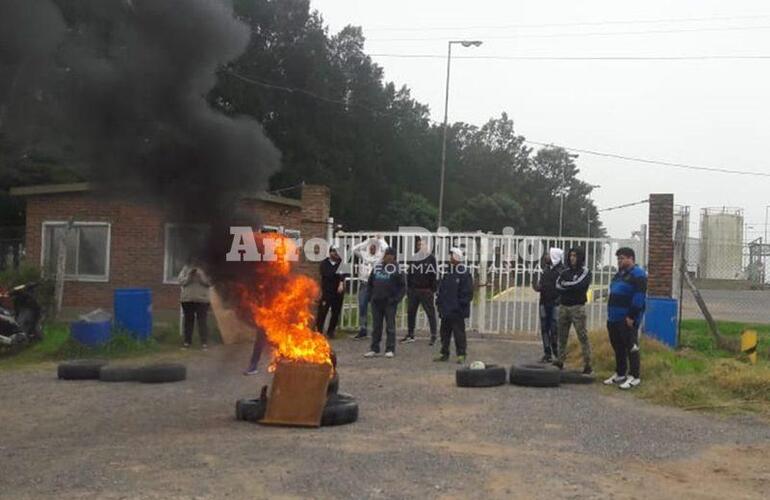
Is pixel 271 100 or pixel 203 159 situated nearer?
pixel 203 159

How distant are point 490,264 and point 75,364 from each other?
759cm

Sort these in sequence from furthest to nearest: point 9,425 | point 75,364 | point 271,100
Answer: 1. point 271,100
2. point 75,364
3. point 9,425

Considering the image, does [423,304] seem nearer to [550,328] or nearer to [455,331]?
[455,331]

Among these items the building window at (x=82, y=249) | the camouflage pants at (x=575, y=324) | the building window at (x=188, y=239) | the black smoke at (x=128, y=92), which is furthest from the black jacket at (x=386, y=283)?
the building window at (x=82, y=249)

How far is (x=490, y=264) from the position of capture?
50.0ft

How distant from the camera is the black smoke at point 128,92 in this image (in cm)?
741

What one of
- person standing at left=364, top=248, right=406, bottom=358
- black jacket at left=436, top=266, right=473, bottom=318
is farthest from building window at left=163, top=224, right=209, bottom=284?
black jacket at left=436, top=266, right=473, bottom=318

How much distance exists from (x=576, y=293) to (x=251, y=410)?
490cm

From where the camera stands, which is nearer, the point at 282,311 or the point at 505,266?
the point at 282,311

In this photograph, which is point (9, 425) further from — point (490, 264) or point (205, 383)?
point (490, 264)

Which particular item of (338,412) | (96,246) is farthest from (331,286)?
(96,246)

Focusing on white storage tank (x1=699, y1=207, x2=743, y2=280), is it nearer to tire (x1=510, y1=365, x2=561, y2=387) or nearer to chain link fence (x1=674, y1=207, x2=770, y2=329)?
chain link fence (x1=674, y1=207, x2=770, y2=329)

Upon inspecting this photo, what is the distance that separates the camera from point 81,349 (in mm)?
13164

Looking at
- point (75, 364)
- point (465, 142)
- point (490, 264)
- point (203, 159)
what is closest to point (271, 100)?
point (490, 264)
